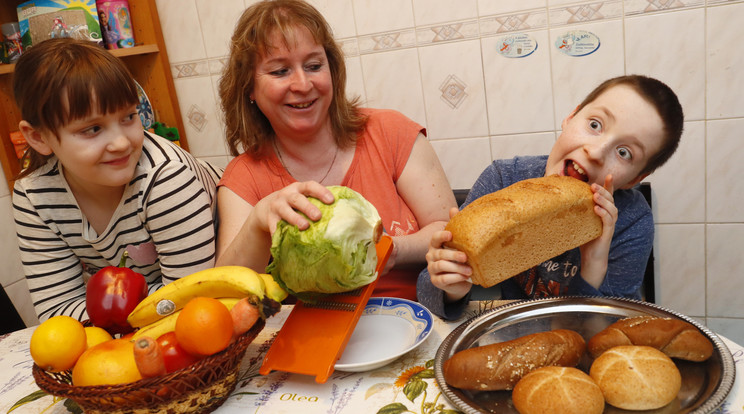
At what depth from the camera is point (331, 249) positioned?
0.91 m

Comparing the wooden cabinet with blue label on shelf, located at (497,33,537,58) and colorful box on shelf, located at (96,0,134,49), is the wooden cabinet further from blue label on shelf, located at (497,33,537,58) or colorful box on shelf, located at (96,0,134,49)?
blue label on shelf, located at (497,33,537,58)

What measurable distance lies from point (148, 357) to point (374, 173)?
965 mm

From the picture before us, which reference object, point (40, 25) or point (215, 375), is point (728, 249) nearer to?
point (215, 375)

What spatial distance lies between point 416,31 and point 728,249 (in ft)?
4.91

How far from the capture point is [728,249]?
2086 mm

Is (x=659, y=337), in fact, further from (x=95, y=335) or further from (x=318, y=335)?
(x=95, y=335)

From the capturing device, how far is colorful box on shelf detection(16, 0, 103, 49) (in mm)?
2275

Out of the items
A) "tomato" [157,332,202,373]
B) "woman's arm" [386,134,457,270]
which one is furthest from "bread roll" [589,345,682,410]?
"woman's arm" [386,134,457,270]

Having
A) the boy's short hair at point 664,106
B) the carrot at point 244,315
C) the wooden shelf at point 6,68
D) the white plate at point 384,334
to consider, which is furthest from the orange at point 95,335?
the wooden shelf at point 6,68

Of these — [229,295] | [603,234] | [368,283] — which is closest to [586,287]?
[603,234]

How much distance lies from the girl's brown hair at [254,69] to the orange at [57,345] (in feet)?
2.87

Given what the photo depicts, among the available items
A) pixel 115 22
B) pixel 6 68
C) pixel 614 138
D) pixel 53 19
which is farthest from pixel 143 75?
pixel 614 138

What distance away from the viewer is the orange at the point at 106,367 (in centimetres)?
85

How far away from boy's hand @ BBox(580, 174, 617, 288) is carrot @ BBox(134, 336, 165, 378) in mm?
873
